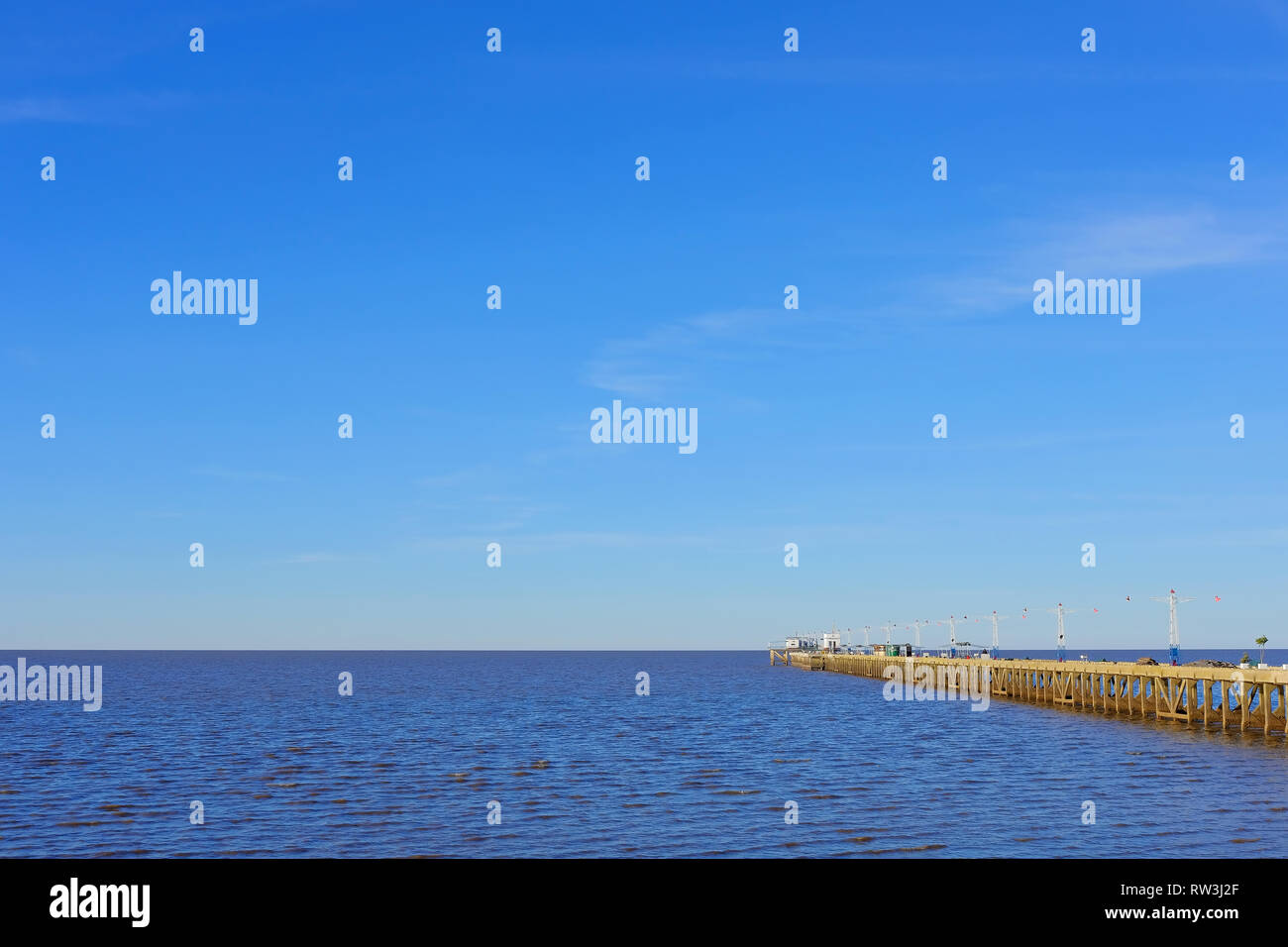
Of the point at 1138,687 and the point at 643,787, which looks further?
the point at 1138,687

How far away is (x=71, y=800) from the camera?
4100 cm

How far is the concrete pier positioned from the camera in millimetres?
57156

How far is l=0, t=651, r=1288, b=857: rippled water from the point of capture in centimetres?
3142

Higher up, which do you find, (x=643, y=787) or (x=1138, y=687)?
(x=643, y=787)

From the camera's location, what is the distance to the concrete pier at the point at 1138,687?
57.2 meters

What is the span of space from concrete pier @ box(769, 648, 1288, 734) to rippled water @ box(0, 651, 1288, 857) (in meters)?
2.05

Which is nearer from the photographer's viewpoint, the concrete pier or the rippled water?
the rippled water

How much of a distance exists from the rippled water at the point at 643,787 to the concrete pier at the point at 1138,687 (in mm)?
2048

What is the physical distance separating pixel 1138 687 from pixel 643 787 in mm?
62257

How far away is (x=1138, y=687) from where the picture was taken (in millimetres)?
89875

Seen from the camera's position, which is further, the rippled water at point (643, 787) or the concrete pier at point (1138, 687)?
the concrete pier at point (1138, 687)

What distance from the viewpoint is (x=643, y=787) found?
4288 centimetres

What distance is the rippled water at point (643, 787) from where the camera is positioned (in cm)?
3142

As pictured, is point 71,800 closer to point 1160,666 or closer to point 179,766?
point 179,766
